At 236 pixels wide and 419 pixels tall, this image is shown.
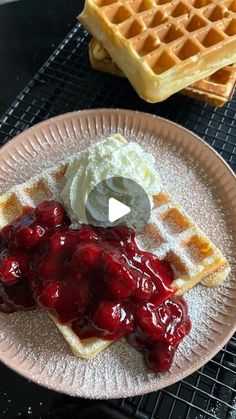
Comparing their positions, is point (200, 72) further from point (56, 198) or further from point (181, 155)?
point (56, 198)

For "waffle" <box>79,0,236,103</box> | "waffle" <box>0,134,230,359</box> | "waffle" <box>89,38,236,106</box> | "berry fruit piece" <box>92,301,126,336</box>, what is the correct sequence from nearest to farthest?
"berry fruit piece" <box>92,301,126,336</box> → "waffle" <box>0,134,230,359</box> → "waffle" <box>79,0,236,103</box> → "waffle" <box>89,38,236,106</box>

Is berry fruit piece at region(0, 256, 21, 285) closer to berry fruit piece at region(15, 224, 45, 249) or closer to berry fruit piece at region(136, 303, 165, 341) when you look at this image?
berry fruit piece at region(15, 224, 45, 249)

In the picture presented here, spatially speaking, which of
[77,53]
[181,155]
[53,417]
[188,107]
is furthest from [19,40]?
[53,417]

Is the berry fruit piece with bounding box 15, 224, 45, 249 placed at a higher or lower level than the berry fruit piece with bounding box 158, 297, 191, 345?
higher

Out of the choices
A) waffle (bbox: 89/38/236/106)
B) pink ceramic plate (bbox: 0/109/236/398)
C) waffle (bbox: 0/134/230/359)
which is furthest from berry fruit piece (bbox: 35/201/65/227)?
waffle (bbox: 89/38/236/106)

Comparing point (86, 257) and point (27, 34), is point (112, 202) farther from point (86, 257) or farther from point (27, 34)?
point (27, 34)

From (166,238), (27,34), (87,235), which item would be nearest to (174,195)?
(166,238)
